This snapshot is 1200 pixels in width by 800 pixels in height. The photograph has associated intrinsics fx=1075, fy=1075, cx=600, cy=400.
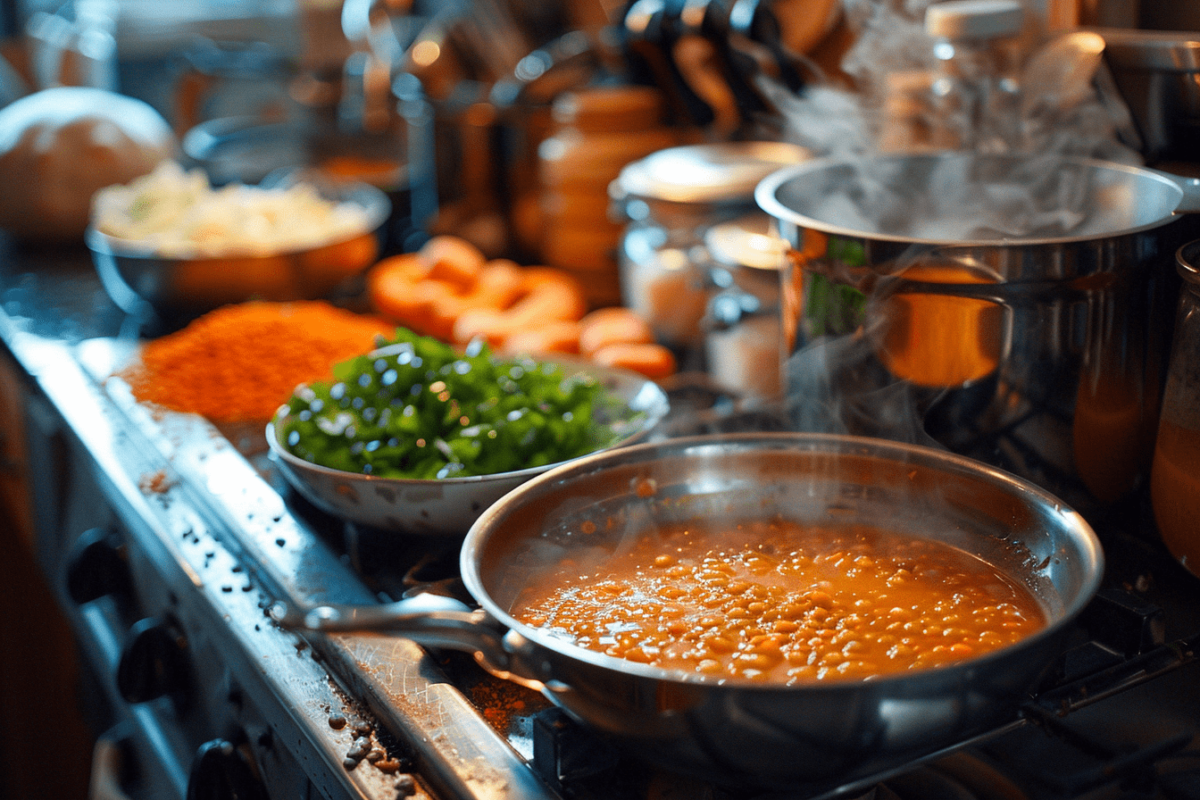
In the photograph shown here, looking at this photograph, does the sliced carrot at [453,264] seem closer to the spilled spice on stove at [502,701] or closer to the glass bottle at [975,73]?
the glass bottle at [975,73]

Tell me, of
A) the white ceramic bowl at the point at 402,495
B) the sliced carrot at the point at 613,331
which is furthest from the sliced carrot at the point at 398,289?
the white ceramic bowl at the point at 402,495

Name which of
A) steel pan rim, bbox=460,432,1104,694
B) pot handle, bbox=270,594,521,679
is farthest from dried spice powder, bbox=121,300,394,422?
pot handle, bbox=270,594,521,679

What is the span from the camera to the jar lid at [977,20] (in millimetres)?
824

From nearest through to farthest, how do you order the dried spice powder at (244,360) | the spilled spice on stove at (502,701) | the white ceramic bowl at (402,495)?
the spilled spice on stove at (502,701) → the white ceramic bowl at (402,495) → the dried spice powder at (244,360)

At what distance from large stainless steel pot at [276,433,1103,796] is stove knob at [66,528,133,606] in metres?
0.55

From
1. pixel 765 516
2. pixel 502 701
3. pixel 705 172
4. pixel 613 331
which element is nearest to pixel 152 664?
pixel 502 701

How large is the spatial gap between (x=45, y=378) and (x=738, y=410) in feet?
2.70

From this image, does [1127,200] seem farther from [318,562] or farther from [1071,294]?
[318,562]

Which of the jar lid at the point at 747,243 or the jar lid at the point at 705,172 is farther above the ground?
the jar lid at the point at 705,172

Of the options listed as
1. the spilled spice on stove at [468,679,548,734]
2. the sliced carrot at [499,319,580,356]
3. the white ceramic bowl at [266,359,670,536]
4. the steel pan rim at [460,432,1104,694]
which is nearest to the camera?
the steel pan rim at [460,432,1104,694]

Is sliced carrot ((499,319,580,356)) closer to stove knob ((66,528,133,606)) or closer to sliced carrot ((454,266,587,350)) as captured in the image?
sliced carrot ((454,266,587,350))

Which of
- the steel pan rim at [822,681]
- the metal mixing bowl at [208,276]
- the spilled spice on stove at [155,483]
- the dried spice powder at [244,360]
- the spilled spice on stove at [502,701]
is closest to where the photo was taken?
the steel pan rim at [822,681]

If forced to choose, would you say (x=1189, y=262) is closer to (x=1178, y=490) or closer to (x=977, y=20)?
(x=1178, y=490)

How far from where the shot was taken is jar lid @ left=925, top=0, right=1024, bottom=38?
0.82 m
